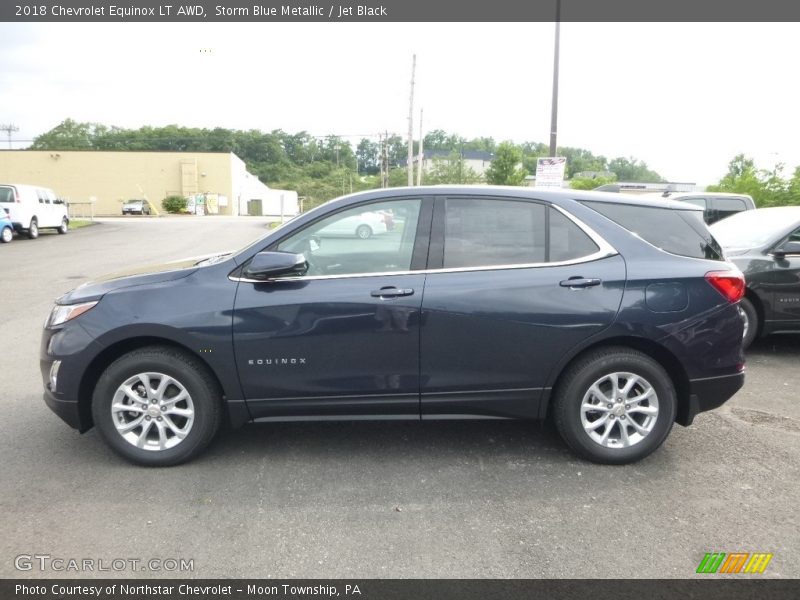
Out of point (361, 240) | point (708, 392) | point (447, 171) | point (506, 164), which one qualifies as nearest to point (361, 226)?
point (361, 240)

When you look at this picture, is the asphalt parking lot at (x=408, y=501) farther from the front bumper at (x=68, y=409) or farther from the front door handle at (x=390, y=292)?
the front door handle at (x=390, y=292)

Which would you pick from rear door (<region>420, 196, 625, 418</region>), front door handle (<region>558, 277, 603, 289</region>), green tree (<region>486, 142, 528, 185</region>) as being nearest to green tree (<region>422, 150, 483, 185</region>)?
green tree (<region>486, 142, 528, 185</region>)

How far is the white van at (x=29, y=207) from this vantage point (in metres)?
22.2

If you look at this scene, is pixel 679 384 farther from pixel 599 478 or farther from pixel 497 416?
pixel 497 416

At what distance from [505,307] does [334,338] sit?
1.08m

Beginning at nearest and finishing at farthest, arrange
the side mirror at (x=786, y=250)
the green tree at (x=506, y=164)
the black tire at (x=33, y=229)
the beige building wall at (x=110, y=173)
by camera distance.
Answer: the side mirror at (x=786, y=250) < the black tire at (x=33, y=229) < the green tree at (x=506, y=164) < the beige building wall at (x=110, y=173)

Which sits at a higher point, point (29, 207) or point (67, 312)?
point (29, 207)

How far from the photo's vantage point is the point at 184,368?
388 centimetres

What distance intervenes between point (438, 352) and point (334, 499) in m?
1.07

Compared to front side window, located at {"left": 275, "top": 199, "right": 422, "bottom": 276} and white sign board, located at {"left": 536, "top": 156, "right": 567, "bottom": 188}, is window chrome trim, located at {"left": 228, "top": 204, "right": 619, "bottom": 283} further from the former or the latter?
white sign board, located at {"left": 536, "top": 156, "right": 567, "bottom": 188}

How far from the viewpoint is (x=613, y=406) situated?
→ 4.00 meters

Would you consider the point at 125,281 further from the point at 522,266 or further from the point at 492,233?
the point at 522,266

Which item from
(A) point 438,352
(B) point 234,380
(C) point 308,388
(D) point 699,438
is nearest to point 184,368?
(B) point 234,380

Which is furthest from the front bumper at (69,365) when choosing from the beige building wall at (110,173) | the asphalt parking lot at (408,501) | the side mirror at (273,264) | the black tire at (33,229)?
the beige building wall at (110,173)
